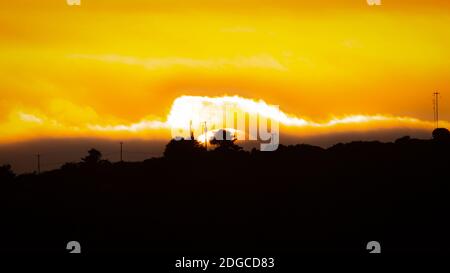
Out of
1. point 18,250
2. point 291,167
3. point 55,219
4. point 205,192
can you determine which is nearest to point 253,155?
point 291,167

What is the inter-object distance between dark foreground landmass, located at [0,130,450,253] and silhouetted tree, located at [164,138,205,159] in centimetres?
25

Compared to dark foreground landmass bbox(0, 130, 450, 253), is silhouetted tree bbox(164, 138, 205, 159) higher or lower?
higher

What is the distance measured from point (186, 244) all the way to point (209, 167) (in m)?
51.0

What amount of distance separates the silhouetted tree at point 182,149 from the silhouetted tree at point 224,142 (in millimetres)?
3239

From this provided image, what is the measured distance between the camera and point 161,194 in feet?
512

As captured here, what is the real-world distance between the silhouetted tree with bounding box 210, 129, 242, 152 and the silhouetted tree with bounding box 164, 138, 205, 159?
3.24 meters

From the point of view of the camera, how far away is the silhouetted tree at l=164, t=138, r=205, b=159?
187m

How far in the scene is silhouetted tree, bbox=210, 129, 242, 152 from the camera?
616 feet

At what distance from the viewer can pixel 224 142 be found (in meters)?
189

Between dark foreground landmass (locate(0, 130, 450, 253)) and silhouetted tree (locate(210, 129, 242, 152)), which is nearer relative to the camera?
dark foreground landmass (locate(0, 130, 450, 253))

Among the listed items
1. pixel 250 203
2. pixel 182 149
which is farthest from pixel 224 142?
pixel 250 203
